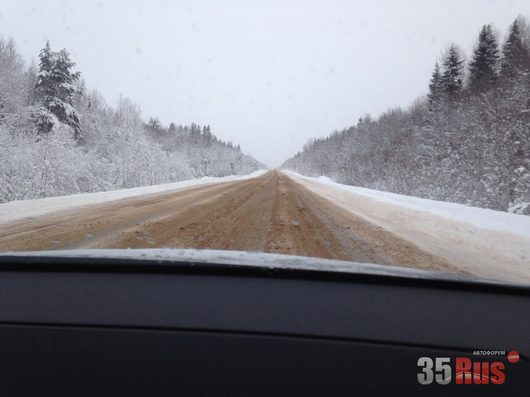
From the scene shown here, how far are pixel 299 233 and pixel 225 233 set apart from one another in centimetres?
149

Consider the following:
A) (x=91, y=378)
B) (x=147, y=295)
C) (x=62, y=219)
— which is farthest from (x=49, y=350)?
(x=62, y=219)

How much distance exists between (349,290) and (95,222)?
8407 millimetres

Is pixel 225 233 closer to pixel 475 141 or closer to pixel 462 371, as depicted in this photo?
pixel 462 371

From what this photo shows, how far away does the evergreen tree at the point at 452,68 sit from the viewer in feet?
129

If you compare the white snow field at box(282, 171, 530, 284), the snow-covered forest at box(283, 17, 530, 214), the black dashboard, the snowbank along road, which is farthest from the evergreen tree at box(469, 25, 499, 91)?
the black dashboard

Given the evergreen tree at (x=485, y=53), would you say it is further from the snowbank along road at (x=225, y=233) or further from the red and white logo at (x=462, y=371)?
the red and white logo at (x=462, y=371)

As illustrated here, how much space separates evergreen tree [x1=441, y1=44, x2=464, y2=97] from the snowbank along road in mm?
34483

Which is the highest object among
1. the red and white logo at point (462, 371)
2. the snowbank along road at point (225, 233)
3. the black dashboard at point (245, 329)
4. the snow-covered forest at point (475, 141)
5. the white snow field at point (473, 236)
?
the snow-covered forest at point (475, 141)

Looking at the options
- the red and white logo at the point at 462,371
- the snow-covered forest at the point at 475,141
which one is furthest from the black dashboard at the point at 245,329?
the snow-covered forest at the point at 475,141

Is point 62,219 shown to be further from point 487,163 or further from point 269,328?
point 487,163

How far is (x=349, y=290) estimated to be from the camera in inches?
86.7

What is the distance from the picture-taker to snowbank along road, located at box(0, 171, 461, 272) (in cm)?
647

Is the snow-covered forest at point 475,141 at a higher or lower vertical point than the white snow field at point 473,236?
higher

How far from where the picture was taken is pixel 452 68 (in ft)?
131
